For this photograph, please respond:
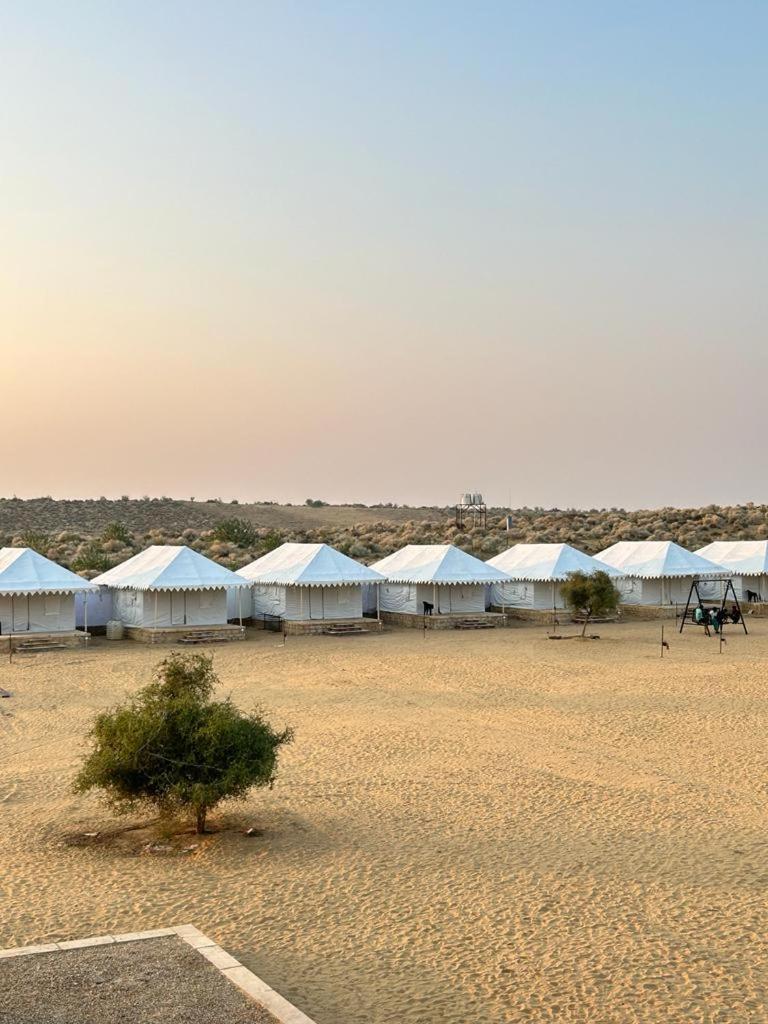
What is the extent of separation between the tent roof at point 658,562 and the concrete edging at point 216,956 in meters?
31.9

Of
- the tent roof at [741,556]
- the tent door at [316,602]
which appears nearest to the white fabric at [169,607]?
the tent door at [316,602]

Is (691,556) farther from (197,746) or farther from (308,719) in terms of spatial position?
(197,746)

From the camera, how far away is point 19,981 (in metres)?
7.10

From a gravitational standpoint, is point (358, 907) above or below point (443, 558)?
below

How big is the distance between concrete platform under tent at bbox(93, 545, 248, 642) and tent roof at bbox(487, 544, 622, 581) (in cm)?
1048

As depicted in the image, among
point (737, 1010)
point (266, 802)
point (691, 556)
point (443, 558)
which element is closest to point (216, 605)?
point (443, 558)

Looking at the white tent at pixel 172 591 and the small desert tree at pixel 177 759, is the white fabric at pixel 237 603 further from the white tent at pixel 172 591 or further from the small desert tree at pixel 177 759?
the small desert tree at pixel 177 759

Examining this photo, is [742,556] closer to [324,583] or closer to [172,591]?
[324,583]

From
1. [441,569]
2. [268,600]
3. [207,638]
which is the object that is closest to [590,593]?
[441,569]

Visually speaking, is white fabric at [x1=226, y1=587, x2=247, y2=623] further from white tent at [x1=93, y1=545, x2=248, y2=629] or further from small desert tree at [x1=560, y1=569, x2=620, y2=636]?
small desert tree at [x1=560, y1=569, x2=620, y2=636]

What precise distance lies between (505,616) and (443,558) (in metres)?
2.93

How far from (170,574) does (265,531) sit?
127 ft

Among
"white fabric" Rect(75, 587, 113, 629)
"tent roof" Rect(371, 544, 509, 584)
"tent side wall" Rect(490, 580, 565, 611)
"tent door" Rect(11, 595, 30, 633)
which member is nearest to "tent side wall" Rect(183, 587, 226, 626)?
"white fabric" Rect(75, 587, 113, 629)

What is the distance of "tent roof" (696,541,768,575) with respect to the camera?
1582 inches
